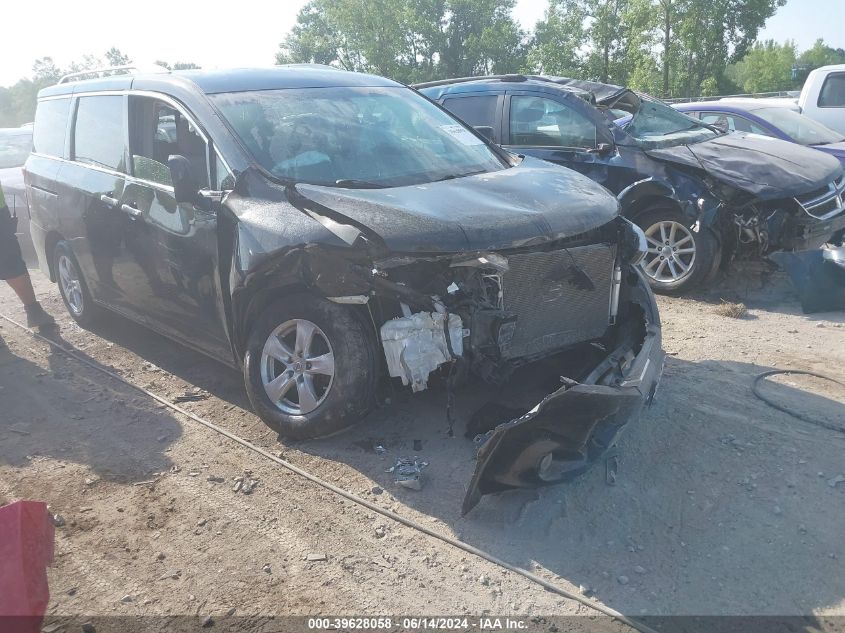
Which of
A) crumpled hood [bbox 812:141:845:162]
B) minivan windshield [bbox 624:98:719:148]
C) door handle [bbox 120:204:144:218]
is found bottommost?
door handle [bbox 120:204:144:218]

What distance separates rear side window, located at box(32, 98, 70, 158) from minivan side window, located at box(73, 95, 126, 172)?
0.30 metres

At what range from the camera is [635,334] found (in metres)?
4.35

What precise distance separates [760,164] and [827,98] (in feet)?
19.8

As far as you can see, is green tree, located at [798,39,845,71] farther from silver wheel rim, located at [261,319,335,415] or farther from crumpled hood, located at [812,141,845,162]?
silver wheel rim, located at [261,319,335,415]

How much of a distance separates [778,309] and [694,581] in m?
4.20

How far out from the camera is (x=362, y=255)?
12.1 ft

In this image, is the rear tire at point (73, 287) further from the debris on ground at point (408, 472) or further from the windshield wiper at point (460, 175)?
the debris on ground at point (408, 472)

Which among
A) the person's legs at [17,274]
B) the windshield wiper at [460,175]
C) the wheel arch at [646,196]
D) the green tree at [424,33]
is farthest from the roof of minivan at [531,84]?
the green tree at [424,33]

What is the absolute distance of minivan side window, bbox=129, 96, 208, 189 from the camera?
4.54m

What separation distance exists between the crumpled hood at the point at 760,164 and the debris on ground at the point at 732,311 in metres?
0.96

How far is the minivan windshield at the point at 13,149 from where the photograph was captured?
11461 millimetres

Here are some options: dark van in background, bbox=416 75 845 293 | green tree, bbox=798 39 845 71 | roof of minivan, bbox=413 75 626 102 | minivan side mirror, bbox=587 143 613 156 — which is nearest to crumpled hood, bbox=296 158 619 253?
dark van in background, bbox=416 75 845 293

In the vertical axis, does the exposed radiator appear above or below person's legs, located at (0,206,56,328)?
above

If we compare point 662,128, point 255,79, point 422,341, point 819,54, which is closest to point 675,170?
point 662,128
